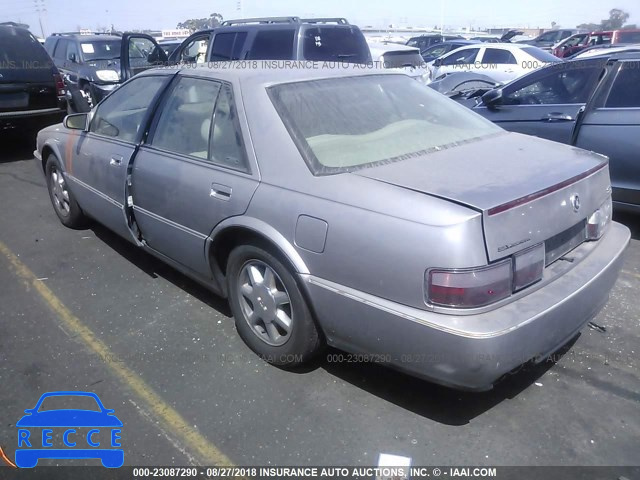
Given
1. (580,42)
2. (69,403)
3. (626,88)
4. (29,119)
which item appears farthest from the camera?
(580,42)

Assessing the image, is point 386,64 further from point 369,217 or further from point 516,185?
point 369,217

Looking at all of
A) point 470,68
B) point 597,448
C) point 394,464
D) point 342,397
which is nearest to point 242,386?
point 342,397

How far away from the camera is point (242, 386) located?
2873 millimetres

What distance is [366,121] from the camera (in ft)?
10.1

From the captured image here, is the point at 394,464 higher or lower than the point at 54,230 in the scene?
lower

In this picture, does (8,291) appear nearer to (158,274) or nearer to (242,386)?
(158,274)

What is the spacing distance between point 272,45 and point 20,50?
12.6 ft

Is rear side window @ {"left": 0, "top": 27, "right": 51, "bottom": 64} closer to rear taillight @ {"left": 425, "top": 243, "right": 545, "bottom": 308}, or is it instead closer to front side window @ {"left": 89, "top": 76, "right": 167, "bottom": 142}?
front side window @ {"left": 89, "top": 76, "right": 167, "bottom": 142}

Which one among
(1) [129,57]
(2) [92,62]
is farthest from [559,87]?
(2) [92,62]

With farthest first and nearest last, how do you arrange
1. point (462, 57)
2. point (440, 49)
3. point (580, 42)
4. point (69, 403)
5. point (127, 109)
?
point (580, 42) < point (440, 49) < point (462, 57) < point (127, 109) < point (69, 403)

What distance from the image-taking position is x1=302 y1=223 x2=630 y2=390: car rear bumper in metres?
2.16

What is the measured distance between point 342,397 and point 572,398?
1154 mm

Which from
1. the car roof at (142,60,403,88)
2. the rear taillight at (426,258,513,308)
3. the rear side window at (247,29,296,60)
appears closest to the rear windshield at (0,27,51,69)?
the rear side window at (247,29,296,60)

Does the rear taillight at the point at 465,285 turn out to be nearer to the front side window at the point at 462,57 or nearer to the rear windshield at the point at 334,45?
the rear windshield at the point at 334,45
